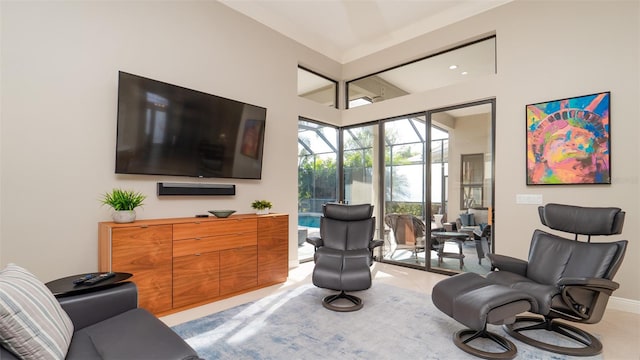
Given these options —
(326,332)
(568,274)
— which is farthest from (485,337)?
(326,332)

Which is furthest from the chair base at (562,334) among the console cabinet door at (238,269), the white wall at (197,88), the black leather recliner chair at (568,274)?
the console cabinet door at (238,269)

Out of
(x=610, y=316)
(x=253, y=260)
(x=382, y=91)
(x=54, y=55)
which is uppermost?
(x=382, y=91)

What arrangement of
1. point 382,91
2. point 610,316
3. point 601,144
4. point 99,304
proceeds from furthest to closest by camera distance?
1. point 382,91
2. point 601,144
3. point 610,316
4. point 99,304

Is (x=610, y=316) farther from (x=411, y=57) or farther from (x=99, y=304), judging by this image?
(x=99, y=304)

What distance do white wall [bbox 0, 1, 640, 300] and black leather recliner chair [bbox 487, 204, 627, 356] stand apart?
0.97m

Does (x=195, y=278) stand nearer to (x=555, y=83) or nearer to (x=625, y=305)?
(x=625, y=305)

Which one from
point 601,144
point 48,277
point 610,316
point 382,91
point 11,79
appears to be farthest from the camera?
point 382,91

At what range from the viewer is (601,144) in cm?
325

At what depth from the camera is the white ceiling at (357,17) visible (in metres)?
4.20

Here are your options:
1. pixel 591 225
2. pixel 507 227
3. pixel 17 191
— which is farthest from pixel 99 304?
pixel 507 227

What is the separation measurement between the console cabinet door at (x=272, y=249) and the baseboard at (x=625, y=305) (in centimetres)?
362

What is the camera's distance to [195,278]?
10.5 ft

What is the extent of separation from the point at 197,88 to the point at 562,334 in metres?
4.39

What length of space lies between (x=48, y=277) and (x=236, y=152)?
220 cm
